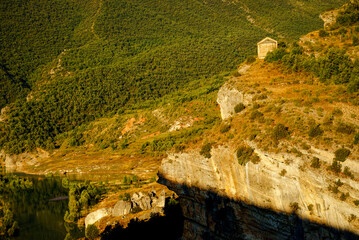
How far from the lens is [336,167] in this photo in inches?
762

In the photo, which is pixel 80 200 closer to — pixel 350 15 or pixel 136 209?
pixel 136 209

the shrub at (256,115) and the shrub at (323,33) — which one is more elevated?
the shrub at (323,33)

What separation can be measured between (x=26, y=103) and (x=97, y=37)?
53660mm

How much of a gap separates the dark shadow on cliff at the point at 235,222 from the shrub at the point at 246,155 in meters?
3.00

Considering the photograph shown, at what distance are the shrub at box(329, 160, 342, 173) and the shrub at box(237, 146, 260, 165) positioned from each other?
15.1 ft

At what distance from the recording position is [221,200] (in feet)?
86.2

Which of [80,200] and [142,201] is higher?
[142,201]

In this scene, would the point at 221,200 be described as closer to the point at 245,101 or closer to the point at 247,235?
the point at 247,235

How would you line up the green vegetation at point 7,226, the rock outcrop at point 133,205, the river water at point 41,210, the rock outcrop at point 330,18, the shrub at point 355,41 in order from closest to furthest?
the shrub at point 355,41, the rock outcrop at point 330,18, the rock outcrop at point 133,205, the green vegetation at point 7,226, the river water at point 41,210

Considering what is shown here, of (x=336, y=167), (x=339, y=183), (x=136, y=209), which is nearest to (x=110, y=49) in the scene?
(x=136, y=209)

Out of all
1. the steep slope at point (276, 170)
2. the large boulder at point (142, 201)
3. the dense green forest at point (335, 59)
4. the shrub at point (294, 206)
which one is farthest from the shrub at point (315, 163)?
the large boulder at point (142, 201)

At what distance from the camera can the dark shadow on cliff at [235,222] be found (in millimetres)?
20469

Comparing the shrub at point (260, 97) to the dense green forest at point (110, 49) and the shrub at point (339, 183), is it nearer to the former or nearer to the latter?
the shrub at point (339, 183)

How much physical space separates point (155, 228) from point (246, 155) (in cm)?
1719
